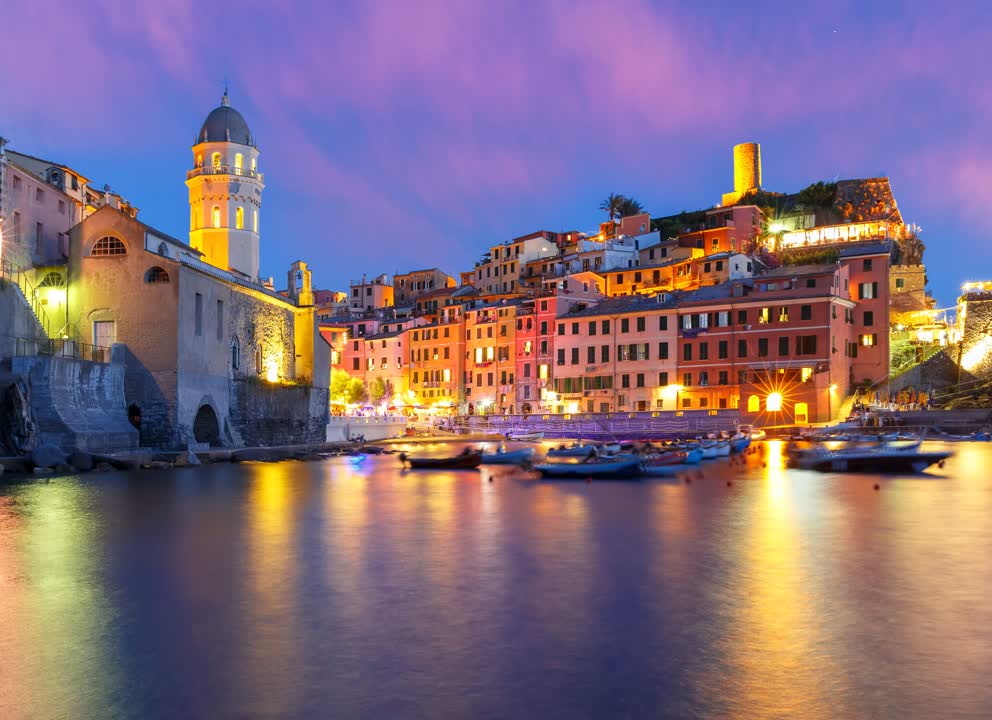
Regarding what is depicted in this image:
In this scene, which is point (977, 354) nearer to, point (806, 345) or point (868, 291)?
point (868, 291)

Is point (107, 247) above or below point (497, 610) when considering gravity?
above

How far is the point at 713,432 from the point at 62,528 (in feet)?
138

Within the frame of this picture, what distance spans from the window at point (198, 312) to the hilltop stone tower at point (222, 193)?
1231 inches

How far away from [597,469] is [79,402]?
20.4 metres

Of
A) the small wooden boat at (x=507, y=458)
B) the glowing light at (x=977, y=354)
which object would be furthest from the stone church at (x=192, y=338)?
the glowing light at (x=977, y=354)

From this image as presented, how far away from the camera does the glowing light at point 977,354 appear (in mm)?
→ 62469

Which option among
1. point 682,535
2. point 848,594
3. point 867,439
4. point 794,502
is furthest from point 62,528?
point 867,439

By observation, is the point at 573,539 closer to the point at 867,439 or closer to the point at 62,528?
the point at 62,528

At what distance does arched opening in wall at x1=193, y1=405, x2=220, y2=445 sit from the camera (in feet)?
141

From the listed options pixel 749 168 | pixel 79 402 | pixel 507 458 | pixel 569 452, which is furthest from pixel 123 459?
pixel 749 168

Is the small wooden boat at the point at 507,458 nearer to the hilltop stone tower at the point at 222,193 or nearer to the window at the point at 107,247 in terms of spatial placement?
the window at the point at 107,247

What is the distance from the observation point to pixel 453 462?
128 feet

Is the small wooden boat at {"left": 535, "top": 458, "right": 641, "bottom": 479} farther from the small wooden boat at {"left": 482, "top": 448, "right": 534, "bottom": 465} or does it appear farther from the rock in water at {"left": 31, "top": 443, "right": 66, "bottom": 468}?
the rock in water at {"left": 31, "top": 443, "right": 66, "bottom": 468}

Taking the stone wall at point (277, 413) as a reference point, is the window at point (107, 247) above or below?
above
